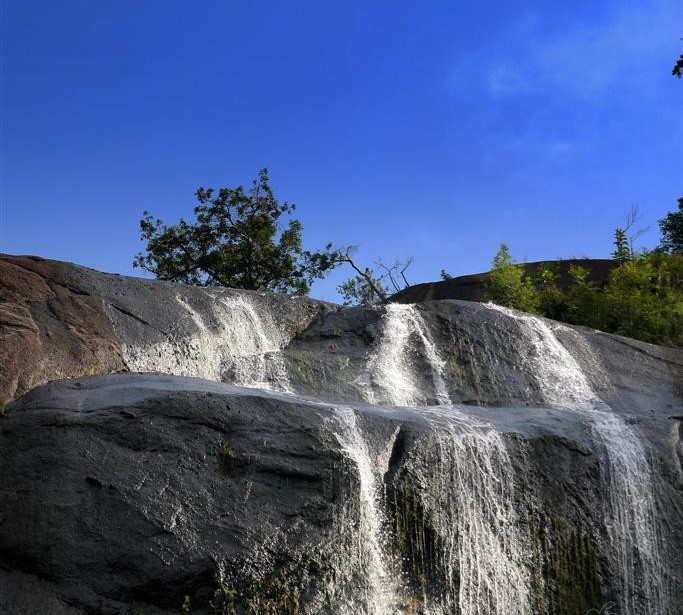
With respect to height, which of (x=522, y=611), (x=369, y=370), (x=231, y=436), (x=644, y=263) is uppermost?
(x=644, y=263)

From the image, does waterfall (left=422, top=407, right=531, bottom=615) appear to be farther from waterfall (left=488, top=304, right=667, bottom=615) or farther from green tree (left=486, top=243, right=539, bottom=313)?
green tree (left=486, top=243, right=539, bottom=313)

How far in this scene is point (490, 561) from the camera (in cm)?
870

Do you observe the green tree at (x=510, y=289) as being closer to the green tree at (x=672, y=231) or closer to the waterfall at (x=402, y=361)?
the waterfall at (x=402, y=361)

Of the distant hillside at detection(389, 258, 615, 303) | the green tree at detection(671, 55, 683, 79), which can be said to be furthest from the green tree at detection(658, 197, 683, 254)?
the green tree at detection(671, 55, 683, 79)

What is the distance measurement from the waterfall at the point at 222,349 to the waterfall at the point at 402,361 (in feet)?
4.73

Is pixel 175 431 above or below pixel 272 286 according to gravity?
below

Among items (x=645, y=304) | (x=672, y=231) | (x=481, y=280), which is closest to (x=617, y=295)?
(x=645, y=304)

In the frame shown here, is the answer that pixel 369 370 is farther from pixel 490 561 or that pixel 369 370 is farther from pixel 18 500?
pixel 18 500

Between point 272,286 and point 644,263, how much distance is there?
39.3ft

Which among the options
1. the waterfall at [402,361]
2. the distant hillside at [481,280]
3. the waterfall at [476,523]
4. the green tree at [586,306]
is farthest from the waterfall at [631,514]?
the distant hillside at [481,280]

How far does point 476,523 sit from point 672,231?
36.0m

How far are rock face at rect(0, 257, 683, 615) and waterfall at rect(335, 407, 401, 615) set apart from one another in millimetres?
20

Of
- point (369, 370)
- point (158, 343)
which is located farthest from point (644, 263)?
point (158, 343)

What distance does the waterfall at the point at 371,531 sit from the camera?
7.94 metres
